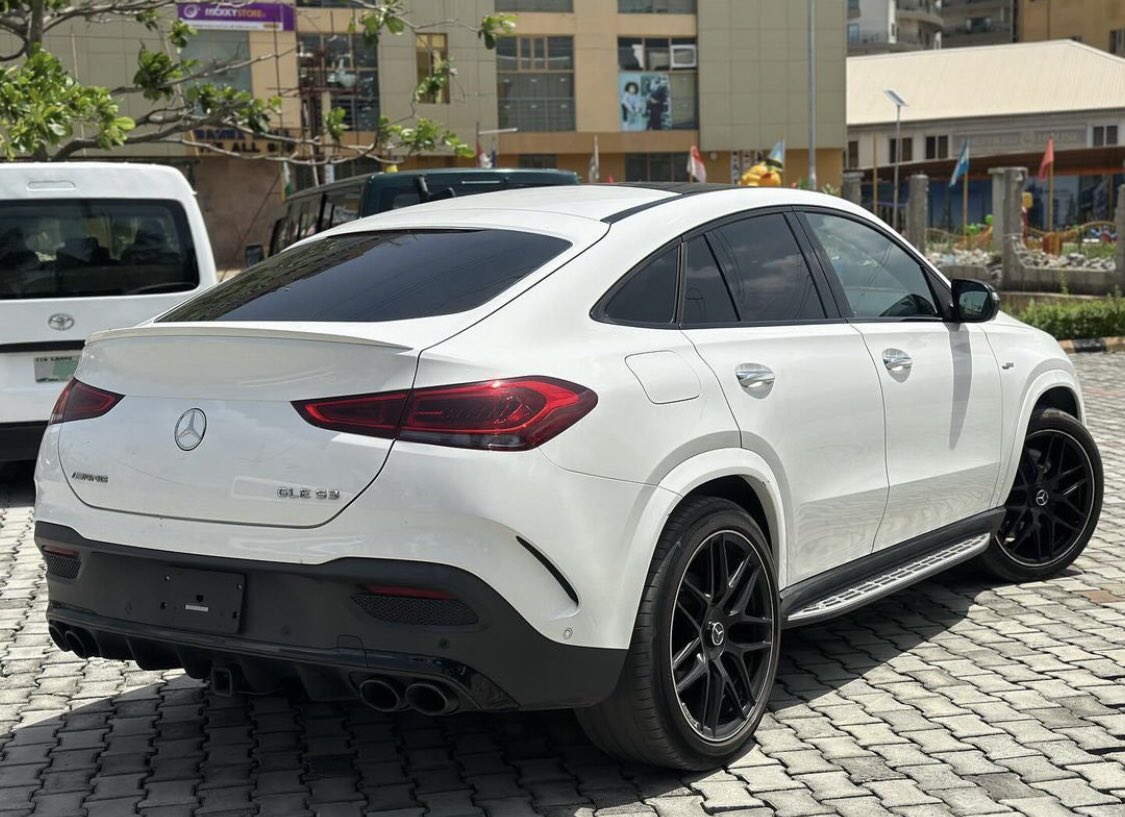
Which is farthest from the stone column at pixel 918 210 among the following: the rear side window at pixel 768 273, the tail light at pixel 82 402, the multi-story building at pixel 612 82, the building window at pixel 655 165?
the tail light at pixel 82 402

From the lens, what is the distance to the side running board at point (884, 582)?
467 cm

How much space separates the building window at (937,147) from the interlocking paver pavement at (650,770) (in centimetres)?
7198

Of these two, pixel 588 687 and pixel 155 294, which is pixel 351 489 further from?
pixel 155 294

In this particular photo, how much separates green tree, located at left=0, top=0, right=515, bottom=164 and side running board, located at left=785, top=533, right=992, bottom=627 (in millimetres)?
8529

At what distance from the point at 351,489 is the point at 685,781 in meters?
1.31

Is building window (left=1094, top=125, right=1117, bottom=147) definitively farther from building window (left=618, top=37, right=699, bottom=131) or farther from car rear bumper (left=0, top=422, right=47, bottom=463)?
car rear bumper (left=0, top=422, right=47, bottom=463)

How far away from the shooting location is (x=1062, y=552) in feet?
21.1

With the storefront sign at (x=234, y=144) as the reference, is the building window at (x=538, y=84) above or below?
Answer: above

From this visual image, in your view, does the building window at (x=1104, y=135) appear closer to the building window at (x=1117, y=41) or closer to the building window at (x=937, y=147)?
the building window at (x=937, y=147)

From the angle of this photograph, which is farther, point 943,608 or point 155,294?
point 155,294

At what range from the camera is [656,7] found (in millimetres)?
59750

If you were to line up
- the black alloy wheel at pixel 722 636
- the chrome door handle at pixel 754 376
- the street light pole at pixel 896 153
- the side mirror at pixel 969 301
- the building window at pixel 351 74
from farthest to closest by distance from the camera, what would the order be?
the building window at pixel 351 74
the street light pole at pixel 896 153
the side mirror at pixel 969 301
the chrome door handle at pixel 754 376
the black alloy wheel at pixel 722 636

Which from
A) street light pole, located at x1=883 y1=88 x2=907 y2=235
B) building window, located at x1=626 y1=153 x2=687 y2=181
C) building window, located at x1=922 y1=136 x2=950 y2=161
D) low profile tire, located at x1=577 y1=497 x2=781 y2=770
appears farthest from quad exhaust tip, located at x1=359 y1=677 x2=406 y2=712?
building window, located at x1=922 y1=136 x2=950 y2=161

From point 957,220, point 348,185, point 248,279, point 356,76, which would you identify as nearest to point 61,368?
point 348,185
